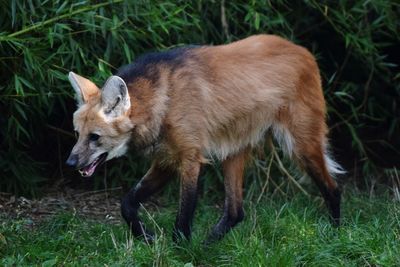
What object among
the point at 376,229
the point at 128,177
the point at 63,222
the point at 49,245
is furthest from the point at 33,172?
the point at 376,229

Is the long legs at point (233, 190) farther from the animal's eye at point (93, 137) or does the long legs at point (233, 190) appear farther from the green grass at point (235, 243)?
the animal's eye at point (93, 137)

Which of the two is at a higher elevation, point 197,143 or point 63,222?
point 197,143

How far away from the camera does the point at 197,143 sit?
4.23 m

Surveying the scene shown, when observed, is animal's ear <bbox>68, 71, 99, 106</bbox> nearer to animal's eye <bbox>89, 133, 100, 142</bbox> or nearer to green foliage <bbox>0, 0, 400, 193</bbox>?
animal's eye <bbox>89, 133, 100, 142</bbox>

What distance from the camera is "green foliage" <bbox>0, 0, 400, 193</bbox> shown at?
4543 mm

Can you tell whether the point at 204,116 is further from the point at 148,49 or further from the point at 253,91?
the point at 148,49

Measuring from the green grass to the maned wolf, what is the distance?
19cm

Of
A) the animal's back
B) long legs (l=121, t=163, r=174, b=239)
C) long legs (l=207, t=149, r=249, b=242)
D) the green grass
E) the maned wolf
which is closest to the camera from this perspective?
the green grass

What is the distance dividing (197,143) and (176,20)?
0.83 metres

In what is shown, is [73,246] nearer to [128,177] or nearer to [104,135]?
[104,135]

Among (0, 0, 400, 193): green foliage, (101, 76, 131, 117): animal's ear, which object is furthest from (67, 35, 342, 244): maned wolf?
(0, 0, 400, 193): green foliage

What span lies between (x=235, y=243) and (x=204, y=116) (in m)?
0.79

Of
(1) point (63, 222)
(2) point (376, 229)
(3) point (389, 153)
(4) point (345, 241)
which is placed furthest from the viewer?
(3) point (389, 153)

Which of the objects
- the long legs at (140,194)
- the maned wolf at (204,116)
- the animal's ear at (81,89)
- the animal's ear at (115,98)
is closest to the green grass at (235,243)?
the long legs at (140,194)
